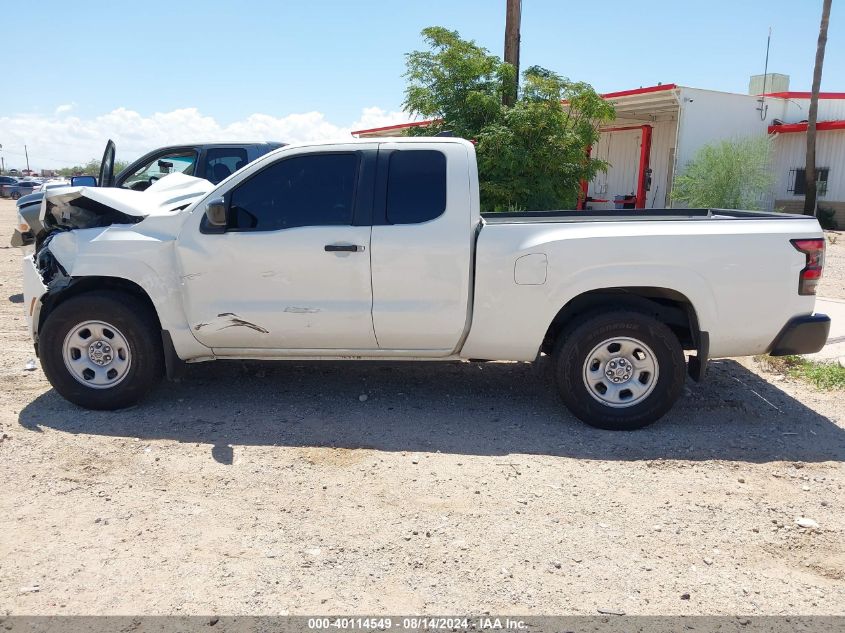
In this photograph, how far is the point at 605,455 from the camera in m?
4.62

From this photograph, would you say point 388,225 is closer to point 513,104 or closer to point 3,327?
point 3,327

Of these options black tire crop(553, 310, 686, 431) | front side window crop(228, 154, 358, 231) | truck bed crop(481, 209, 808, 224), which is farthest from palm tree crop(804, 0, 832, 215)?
front side window crop(228, 154, 358, 231)

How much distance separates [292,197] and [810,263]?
3667 millimetres

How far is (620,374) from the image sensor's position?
16.4 ft

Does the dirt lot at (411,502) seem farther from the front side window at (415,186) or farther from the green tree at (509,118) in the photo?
the green tree at (509,118)

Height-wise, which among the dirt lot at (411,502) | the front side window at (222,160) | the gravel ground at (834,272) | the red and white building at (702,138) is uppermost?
the red and white building at (702,138)

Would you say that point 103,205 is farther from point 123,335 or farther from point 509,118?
point 509,118

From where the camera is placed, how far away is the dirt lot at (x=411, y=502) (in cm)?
309

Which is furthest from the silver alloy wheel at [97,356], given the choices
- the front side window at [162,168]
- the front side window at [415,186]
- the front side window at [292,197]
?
the front side window at [162,168]

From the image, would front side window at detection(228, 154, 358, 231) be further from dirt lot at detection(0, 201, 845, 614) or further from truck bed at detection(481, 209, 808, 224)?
dirt lot at detection(0, 201, 845, 614)

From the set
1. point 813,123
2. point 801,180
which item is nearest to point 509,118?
point 813,123

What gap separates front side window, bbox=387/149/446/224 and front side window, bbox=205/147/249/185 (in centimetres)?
466

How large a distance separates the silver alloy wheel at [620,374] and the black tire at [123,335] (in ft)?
10.6

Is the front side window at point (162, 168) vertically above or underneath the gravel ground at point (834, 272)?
above
